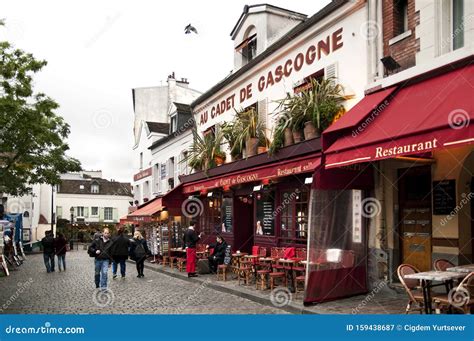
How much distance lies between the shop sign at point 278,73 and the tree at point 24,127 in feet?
22.1

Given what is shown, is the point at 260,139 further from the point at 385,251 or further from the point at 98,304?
the point at 98,304

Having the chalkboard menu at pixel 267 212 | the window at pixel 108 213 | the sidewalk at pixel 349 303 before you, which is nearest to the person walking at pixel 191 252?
the chalkboard menu at pixel 267 212

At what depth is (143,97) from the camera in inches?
1414

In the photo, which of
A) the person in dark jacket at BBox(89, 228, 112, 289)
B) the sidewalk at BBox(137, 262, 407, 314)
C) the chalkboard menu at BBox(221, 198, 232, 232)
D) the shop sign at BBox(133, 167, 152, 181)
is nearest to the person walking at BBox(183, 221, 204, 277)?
the chalkboard menu at BBox(221, 198, 232, 232)

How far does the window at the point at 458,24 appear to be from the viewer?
896 cm

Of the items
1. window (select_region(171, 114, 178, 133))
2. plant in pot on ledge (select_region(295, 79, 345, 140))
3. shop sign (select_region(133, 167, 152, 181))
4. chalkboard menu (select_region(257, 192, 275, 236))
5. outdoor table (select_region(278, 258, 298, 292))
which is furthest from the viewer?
shop sign (select_region(133, 167, 152, 181))

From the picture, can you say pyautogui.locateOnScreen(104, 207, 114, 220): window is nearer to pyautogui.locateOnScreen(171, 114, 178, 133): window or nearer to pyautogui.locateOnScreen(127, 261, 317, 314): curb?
pyautogui.locateOnScreen(171, 114, 178, 133): window

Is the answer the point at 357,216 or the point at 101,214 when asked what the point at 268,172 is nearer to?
the point at 357,216

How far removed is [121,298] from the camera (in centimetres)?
1128

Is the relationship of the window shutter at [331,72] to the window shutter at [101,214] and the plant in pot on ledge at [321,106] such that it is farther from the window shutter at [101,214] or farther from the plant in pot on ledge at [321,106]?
the window shutter at [101,214]

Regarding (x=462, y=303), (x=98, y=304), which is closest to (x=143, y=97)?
(x=98, y=304)

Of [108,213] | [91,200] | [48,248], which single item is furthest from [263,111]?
[108,213]

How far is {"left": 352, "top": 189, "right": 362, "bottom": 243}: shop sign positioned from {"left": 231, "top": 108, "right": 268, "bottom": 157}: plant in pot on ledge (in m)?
4.97

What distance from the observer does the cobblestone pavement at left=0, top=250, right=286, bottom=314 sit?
31.8 ft
